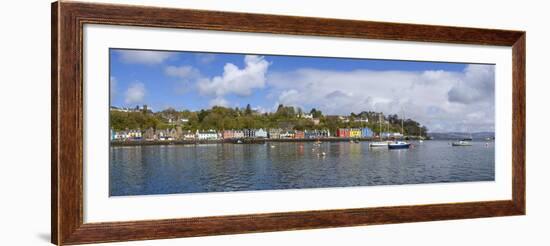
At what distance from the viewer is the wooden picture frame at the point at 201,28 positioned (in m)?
3.84

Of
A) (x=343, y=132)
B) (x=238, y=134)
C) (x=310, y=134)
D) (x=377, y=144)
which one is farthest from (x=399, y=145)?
(x=238, y=134)

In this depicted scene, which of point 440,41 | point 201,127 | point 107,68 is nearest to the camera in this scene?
point 107,68

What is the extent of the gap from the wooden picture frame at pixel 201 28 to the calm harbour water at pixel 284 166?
0.20 meters

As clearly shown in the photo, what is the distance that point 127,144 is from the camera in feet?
13.4

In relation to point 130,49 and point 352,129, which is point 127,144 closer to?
point 130,49

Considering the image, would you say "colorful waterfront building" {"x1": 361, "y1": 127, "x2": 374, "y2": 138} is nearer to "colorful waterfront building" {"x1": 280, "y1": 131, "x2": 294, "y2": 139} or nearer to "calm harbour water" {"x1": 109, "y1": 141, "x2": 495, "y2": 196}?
"calm harbour water" {"x1": 109, "y1": 141, "x2": 495, "y2": 196}

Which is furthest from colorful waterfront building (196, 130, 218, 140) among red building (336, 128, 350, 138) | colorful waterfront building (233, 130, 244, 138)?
red building (336, 128, 350, 138)

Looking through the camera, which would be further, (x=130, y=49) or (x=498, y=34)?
(x=498, y=34)

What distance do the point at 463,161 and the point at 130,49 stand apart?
93.8 inches

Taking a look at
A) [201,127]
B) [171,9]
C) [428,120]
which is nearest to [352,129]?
[428,120]

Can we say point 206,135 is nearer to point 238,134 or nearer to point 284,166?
point 238,134

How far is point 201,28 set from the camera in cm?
411

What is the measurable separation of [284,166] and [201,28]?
1.03 meters

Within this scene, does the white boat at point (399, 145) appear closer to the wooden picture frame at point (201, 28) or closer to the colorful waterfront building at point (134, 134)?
the wooden picture frame at point (201, 28)
